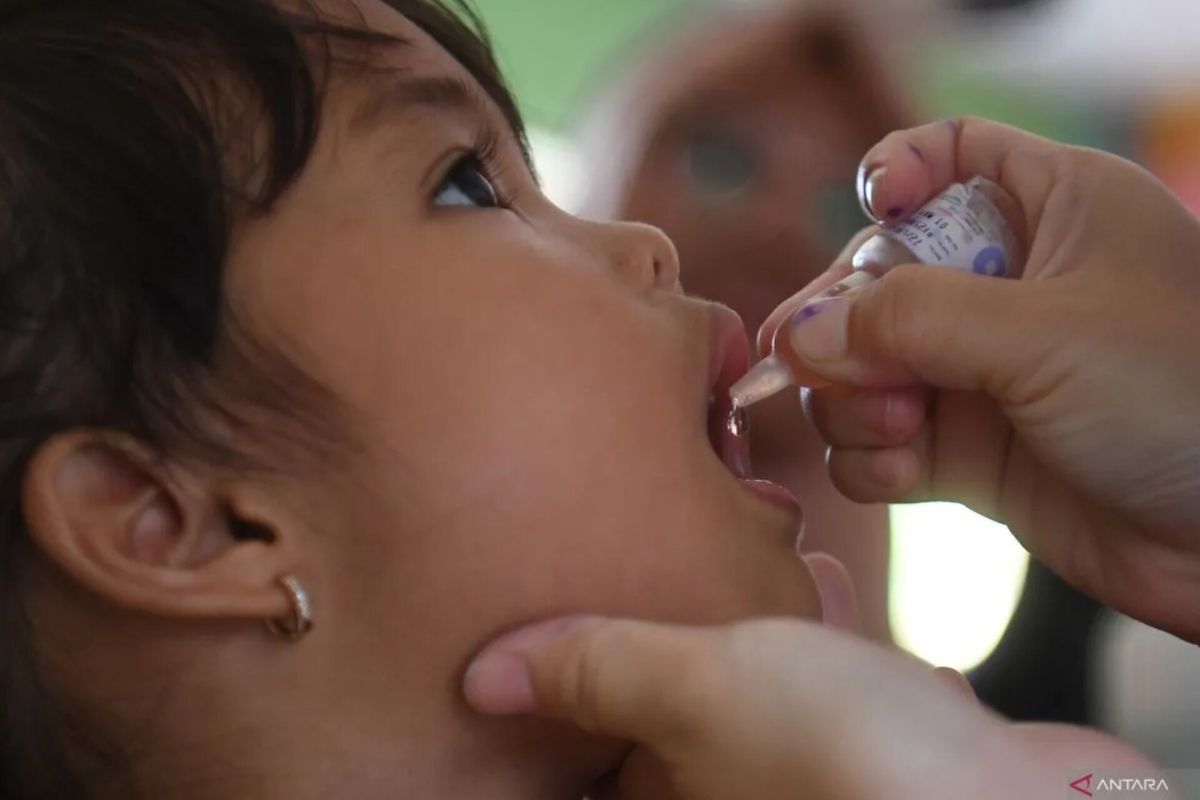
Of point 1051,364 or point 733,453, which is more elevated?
point 1051,364

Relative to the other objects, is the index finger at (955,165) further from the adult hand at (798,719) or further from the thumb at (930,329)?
the adult hand at (798,719)

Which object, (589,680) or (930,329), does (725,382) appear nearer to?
(930,329)

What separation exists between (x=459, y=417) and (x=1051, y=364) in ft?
1.32

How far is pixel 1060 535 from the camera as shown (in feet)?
3.06

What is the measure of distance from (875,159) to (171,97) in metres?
0.52

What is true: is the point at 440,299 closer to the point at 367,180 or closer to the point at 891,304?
the point at 367,180

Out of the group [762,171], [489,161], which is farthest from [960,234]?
[762,171]

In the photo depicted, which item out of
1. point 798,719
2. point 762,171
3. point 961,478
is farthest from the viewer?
point 762,171

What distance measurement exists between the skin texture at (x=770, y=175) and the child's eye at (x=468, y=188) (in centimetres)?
78

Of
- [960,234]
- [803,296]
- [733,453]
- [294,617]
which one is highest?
[960,234]

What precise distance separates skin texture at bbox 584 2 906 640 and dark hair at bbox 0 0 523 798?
93 cm

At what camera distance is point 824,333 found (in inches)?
29.4

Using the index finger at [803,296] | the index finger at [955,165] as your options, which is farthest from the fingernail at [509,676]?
the index finger at [955,165]

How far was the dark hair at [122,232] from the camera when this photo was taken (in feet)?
2.06
